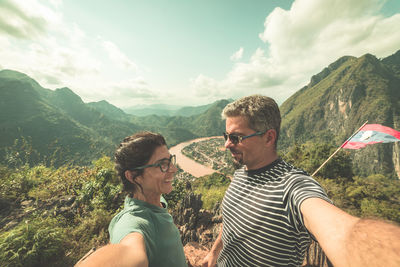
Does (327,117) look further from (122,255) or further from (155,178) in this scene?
(122,255)

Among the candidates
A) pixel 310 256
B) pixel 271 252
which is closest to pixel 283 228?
pixel 271 252

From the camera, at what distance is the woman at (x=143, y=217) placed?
106 cm

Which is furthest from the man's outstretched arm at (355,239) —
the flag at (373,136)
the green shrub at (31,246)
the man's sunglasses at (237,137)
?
the flag at (373,136)

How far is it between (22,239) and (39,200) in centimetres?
352

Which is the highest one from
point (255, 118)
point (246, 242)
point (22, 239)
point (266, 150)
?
point (255, 118)

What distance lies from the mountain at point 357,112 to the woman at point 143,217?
83.0 m

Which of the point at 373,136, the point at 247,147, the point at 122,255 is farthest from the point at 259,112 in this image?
the point at 373,136

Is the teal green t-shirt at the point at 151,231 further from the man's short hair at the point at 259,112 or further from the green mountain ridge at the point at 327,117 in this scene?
the green mountain ridge at the point at 327,117

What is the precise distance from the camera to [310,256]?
10.5ft

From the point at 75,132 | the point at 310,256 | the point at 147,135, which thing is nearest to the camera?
the point at 147,135

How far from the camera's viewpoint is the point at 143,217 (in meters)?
1.50

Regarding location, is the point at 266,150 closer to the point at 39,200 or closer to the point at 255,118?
the point at 255,118

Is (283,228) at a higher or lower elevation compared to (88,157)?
higher

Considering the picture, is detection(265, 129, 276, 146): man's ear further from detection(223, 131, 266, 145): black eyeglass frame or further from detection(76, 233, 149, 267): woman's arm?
detection(76, 233, 149, 267): woman's arm
